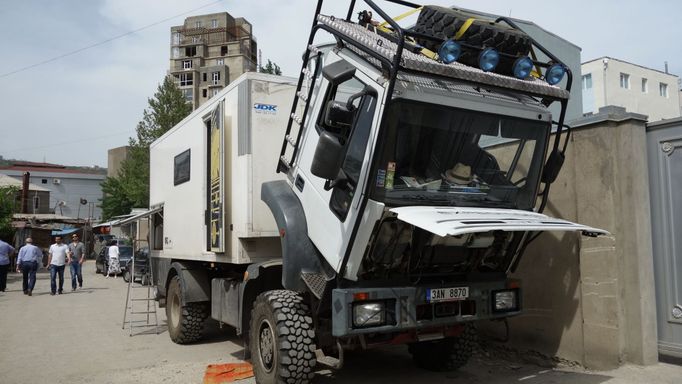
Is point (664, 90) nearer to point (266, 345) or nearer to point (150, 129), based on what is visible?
point (150, 129)

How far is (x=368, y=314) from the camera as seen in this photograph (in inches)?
176

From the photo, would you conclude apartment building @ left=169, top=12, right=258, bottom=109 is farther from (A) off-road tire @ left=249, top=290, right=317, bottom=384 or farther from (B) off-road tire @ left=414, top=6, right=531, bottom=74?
(A) off-road tire @ left=249, top=290, right=317, bottom=384

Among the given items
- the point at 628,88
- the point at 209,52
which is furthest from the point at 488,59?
the point at 209,52

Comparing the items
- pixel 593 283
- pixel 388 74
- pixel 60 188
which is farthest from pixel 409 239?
pixel 60 188

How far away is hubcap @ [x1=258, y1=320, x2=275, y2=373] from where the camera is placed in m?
5.12

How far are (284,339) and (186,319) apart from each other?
11.9 feet

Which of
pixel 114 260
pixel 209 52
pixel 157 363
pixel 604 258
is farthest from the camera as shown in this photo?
pixel 209 52

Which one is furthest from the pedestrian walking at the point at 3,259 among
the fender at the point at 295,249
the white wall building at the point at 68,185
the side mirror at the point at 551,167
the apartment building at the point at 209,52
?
the apartment building at the point at 209,52

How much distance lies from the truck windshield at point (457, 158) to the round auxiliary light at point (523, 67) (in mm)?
407

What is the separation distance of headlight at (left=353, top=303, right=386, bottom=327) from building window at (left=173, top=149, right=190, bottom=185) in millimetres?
4508

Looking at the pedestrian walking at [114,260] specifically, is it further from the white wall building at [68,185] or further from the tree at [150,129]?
the white wall building at [68,185]

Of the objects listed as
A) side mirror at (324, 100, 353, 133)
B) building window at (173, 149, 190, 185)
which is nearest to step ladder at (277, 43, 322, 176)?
side mirror at (324, 100, 353, 133)

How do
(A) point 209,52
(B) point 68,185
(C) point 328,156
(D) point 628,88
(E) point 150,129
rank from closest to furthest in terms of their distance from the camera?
(C) point 328,156 < (E) point 150,129 < (D) point 628,88 < (B) point 68,185 < (A) point 209,52

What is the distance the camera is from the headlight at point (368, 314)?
4.45 metres
